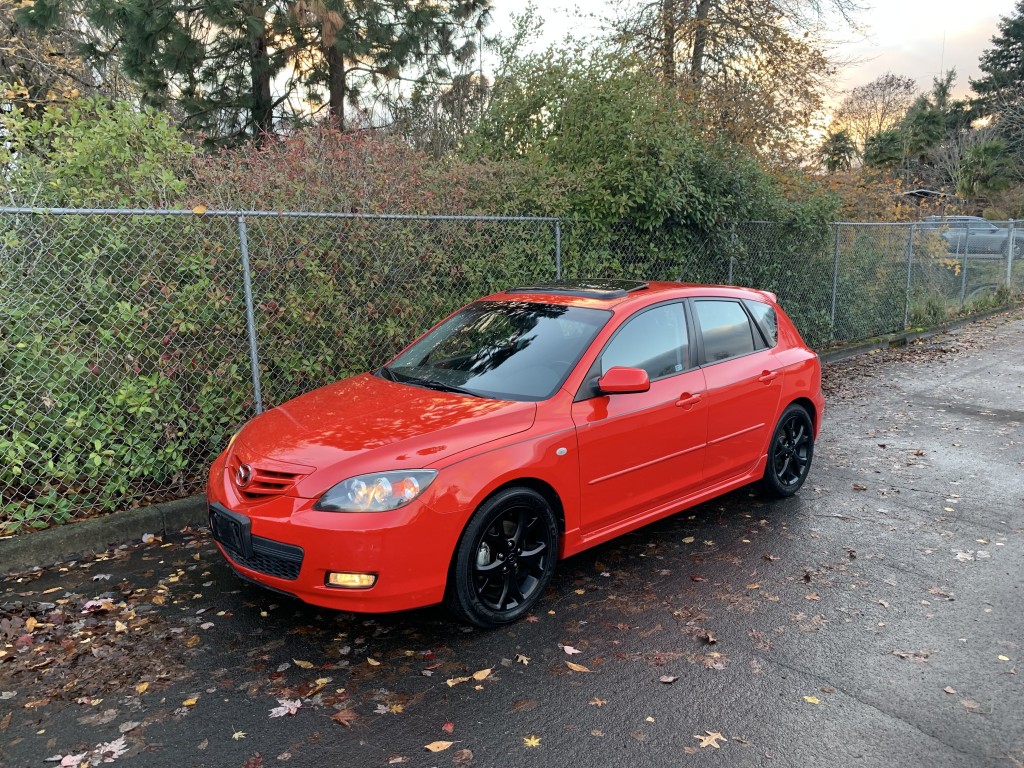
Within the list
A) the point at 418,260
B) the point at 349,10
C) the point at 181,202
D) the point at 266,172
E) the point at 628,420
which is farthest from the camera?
the point at 349,10

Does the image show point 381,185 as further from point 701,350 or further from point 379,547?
point 379,547

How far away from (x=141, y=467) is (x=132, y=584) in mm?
1063

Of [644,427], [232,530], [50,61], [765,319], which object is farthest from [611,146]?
[50,61]

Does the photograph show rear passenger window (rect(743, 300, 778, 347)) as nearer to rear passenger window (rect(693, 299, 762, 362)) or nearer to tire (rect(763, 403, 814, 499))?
rear passenger window (rect(693, 299, 762, 362))

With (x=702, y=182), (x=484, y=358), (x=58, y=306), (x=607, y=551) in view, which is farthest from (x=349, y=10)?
(x=607, y=551)

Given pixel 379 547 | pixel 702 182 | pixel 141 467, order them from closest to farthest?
1. pixel 379 547
2. pixel 141 467
3. pixel 702 182

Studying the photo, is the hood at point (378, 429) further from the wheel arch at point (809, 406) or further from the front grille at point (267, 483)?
the wheel arch at point (809, 406)

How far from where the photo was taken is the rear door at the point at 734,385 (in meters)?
4.71

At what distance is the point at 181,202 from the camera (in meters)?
5.48

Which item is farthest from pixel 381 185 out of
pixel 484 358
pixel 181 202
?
pixel 484 358

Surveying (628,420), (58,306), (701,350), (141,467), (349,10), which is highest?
(349,10)

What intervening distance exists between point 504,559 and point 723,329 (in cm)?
232

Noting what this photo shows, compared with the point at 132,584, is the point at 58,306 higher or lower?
higher

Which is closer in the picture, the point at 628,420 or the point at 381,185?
the point at 628,420
